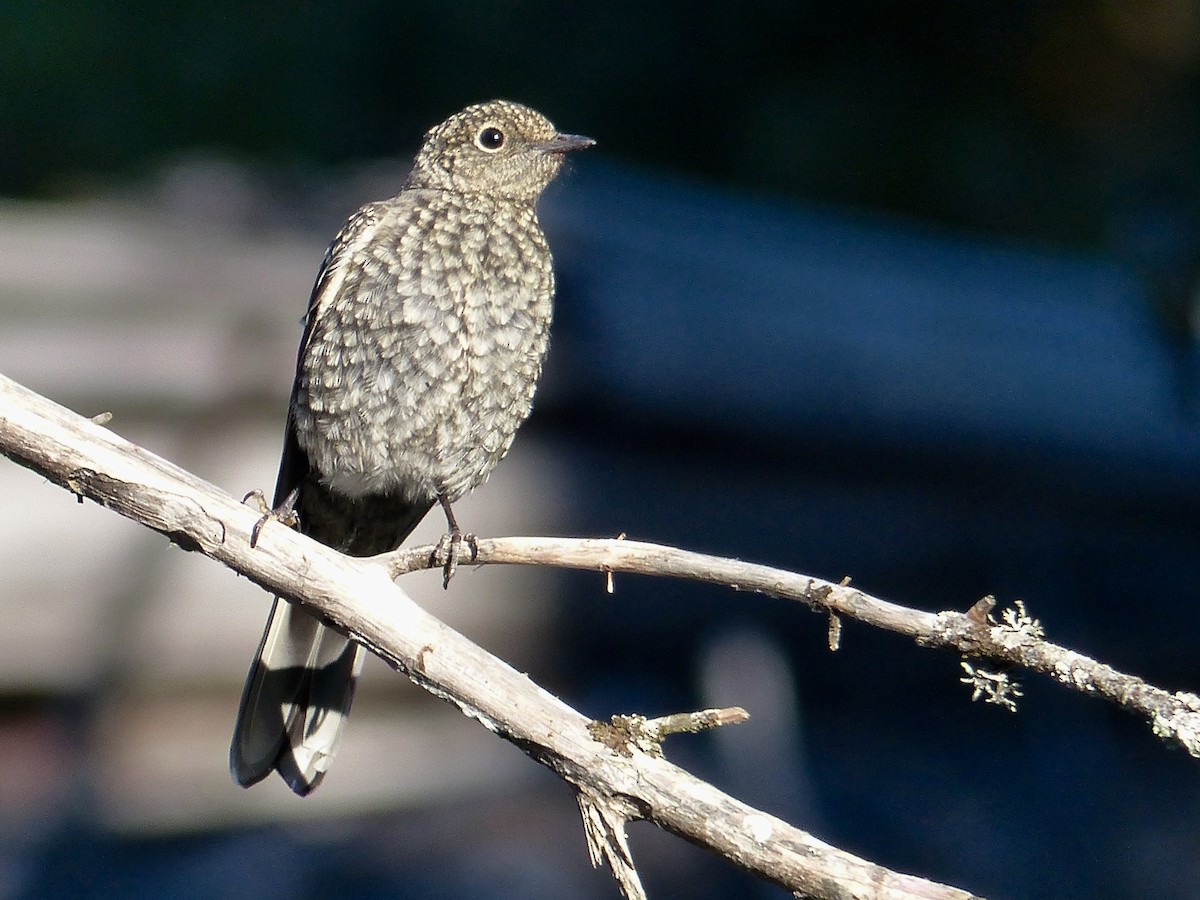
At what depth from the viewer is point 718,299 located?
6.49 meters

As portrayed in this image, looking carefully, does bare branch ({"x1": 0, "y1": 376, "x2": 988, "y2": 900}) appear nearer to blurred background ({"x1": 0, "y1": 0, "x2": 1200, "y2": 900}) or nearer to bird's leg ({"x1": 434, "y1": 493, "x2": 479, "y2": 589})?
bird's leg ({"x1": 434, "y1": 493, "x2": 479, "y2": 589})

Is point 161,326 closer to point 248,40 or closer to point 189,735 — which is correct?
point 189,735

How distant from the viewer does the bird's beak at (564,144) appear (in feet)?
13.2

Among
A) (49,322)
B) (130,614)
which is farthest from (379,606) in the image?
(49,322)

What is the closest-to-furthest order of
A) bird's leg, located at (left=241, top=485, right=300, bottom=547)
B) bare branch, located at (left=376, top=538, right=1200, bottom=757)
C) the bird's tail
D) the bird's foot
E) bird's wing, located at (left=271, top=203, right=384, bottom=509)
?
bare branch, located at (left=376, top=538, right=1200, bottom=757) < the bird's foot < bird's leg, located at (left=241, top=485, right=300, bottom=547) < the bird's tail < bird's wing, located at (left=271, top=203, right=384, bottom=509)

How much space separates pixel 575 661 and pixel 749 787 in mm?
856

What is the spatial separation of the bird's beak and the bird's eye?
0.11 metres

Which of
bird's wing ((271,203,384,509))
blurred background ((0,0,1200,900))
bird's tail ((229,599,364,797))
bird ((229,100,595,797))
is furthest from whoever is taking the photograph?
blurred background ((0,0,1200,900))

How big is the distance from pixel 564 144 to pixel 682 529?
2.27 metres

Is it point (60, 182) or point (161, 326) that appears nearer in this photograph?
point (161, 326)

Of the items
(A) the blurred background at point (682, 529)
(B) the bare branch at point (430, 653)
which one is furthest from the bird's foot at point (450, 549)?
(A) the blurred background at point (682, 529)

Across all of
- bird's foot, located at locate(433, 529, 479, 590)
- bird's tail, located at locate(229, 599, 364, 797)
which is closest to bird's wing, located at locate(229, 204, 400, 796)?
bird's tail, located at locate(229, 599, 364, 797)

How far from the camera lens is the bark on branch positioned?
2156 mm

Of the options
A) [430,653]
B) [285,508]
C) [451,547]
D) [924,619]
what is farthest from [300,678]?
[924,619]
